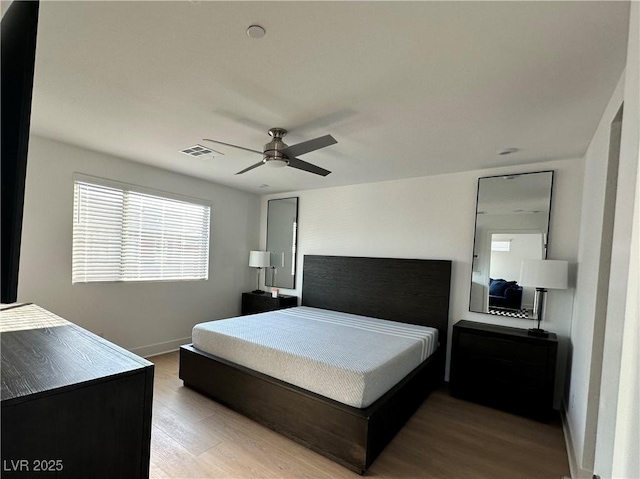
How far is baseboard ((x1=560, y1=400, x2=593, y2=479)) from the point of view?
189cm

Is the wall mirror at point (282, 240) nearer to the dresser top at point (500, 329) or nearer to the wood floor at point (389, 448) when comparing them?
the wood floor at point (389, 448)

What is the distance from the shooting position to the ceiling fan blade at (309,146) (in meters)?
2.09

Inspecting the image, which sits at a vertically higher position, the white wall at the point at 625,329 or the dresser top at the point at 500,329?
the white wall at the point at 625,329

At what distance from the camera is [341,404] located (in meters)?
2.11

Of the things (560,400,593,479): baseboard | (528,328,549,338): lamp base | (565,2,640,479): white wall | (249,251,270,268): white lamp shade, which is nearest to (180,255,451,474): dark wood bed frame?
(249,251,270,268): white lamp shade

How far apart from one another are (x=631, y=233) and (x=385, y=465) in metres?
2.08

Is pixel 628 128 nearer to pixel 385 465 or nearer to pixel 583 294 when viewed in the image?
pixel 583 294

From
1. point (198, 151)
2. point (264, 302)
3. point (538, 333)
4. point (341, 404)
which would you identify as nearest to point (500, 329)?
point (538, 333)

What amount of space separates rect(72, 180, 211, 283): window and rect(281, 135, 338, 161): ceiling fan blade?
247 centimetres

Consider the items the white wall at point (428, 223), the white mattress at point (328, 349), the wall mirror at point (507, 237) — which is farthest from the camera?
the wall mirror at point (507, 237)

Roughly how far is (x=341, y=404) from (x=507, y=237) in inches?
98.3

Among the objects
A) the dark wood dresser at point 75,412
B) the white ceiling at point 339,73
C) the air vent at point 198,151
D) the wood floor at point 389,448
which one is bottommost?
the wood floor at point 389,448

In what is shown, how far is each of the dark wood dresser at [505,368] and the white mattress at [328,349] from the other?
351mm

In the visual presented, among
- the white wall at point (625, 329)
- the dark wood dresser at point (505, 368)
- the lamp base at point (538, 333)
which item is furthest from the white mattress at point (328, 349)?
the white wall at point (625, 329)
